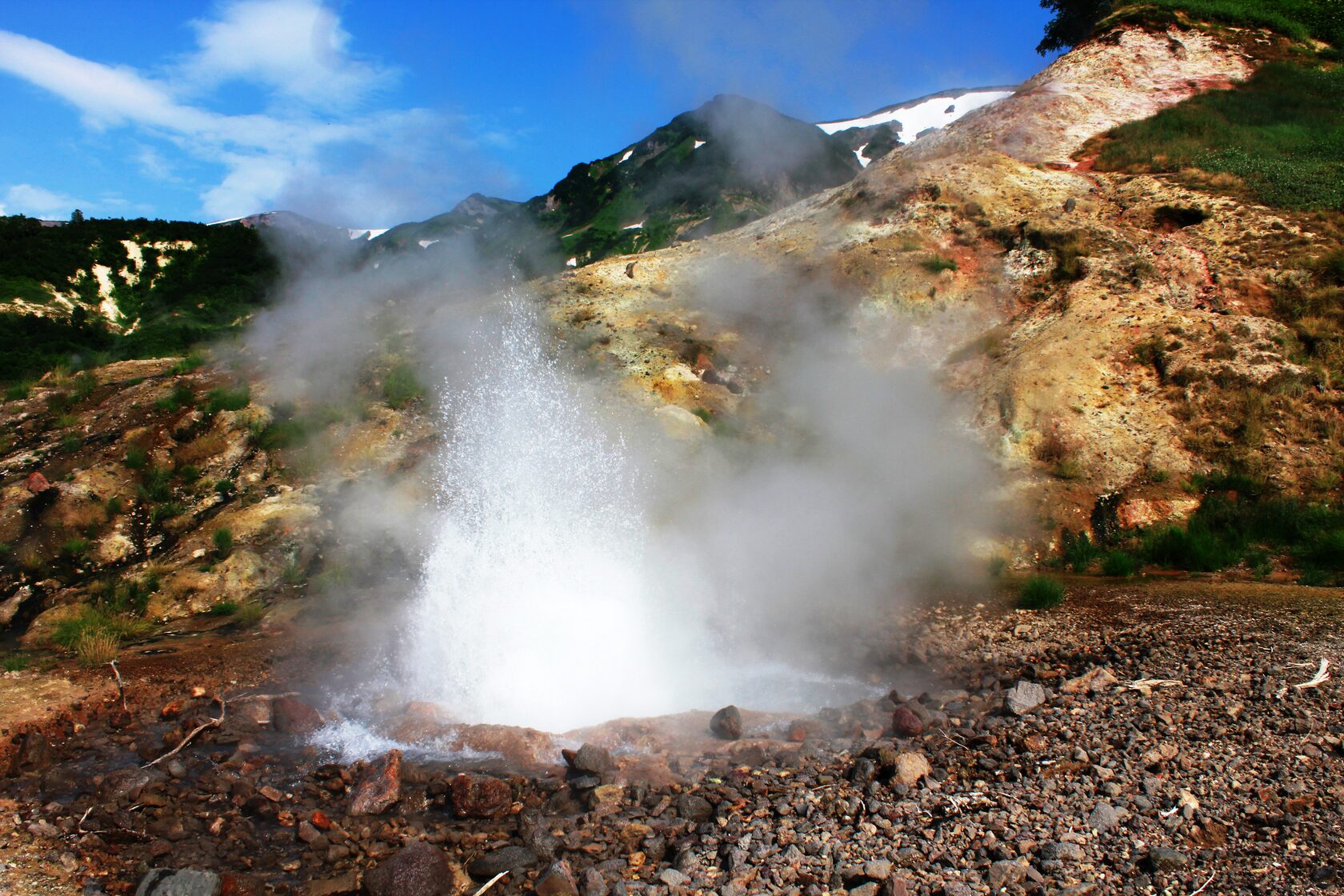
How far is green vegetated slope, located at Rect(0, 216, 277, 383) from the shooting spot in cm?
1964

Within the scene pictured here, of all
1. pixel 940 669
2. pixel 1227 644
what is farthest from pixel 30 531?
pixel 1227 644

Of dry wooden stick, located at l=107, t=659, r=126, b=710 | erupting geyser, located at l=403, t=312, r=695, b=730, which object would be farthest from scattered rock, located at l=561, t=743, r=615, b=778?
dry wooden stick, located at l=107, t=659, r=126, b=710

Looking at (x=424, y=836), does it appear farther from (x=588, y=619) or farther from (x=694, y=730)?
(x=588, y=619)

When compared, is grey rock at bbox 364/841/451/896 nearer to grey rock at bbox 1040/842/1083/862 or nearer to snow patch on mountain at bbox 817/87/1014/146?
grey rock at bbox 1040/842/1083/862

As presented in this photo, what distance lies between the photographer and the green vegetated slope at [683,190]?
21.1 metres

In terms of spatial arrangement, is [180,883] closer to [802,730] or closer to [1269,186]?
[802,730]

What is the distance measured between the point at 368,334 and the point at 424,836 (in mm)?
8764

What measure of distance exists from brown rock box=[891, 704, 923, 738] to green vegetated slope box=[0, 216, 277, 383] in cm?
1780

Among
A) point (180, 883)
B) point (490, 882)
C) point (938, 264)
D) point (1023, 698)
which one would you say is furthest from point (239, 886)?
point (938, 264)

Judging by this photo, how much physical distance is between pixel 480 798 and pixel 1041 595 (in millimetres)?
4326

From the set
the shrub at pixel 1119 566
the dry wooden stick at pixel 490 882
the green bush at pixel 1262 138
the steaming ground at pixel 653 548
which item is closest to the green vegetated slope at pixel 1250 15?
the green bush at pixel 1262 138

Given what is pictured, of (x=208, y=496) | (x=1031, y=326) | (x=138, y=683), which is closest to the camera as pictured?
(x=138, y=683)

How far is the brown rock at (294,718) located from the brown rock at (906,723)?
131 inches

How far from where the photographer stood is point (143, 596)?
662 cm
